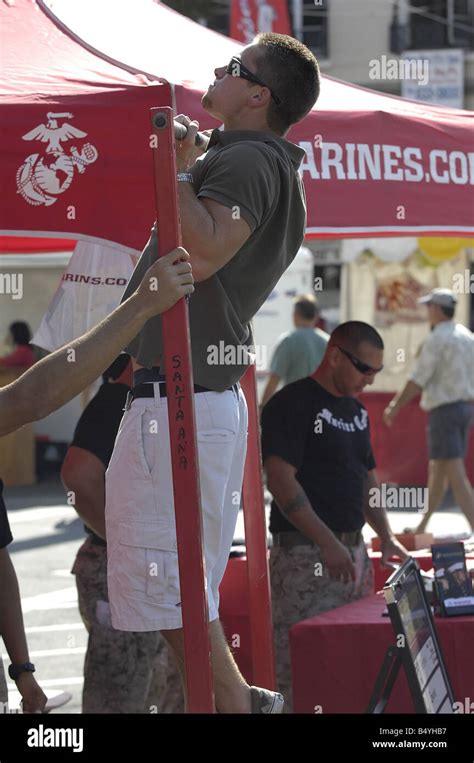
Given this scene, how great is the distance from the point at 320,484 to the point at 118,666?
42.3 inches

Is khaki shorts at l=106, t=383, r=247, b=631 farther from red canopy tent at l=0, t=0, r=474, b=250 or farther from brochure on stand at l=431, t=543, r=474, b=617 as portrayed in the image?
brochure on stand at l=431, t=543, r=474, b=617

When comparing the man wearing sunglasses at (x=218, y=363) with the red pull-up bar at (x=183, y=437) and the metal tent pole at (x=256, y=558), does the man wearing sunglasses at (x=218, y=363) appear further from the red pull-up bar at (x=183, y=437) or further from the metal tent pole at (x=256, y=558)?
the metal tent pole at (x=256, y=558)

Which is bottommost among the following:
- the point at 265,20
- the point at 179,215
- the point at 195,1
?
the point at 179,215

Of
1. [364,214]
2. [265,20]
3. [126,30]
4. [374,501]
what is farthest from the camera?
[265,20]

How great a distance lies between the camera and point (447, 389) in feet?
35.4

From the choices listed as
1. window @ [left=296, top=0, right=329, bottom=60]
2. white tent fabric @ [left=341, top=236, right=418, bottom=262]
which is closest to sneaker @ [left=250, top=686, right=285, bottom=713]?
white tent fabric @ [left=341, top=236, right=418, bottom=262]

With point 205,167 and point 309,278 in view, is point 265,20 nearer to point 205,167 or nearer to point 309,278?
point 309,278

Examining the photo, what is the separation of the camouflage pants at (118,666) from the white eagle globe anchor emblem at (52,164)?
1.57m

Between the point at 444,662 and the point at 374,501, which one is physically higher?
the point at 374,501

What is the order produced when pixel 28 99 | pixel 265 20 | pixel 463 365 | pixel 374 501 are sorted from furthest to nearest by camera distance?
pixel 265 20 < pixel 463 365 < pixel 374 501 < pixel 28 99

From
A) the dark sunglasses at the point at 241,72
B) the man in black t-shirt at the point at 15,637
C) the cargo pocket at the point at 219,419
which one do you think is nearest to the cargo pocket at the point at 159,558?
the cargo pocket at the point at 219,419

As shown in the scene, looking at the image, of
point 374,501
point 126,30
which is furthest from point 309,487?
point 126,30

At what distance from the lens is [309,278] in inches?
654

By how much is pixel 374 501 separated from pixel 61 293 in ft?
5.08
